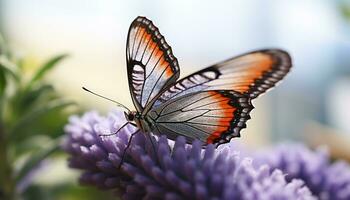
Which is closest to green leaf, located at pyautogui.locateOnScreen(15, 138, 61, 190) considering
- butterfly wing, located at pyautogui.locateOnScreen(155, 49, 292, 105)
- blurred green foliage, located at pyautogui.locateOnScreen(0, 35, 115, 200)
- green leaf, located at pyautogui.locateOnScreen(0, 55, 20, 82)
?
blurred green foliage, located at pyautogui.locateOnScreen(0, 35, 115, 200)

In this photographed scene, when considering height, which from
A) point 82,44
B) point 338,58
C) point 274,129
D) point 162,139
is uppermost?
point 82,44

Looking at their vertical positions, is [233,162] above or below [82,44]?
below

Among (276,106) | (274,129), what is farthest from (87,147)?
(276,106)

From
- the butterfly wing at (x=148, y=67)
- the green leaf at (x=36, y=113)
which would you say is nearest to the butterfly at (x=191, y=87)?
the butterfly wing at (x=148, y=67)

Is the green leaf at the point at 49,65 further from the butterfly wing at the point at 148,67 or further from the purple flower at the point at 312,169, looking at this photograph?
the purple flower at the point at 312,169

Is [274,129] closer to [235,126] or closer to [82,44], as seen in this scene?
[82,44]

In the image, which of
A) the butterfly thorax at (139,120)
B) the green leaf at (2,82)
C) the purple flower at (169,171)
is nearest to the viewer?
the purple flower at (169,171)

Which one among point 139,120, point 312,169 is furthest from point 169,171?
point 312,169
